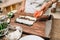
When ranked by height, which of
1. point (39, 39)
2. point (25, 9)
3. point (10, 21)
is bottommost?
point (39, 39)

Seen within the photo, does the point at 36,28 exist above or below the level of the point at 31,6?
below

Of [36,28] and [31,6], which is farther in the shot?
[31,6]

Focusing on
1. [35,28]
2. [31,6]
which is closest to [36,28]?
[35,28]

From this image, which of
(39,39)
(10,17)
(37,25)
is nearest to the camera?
(39,39)

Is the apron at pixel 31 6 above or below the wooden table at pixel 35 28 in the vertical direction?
above

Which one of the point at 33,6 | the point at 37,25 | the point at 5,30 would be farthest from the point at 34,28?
the point at 33,6

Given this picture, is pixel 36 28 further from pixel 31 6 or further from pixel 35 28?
pixel 31 6

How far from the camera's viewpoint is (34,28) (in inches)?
42.9

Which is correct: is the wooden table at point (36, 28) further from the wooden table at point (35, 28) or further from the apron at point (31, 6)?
the apron at point (31, 6)

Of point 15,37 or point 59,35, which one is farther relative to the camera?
point 59,35

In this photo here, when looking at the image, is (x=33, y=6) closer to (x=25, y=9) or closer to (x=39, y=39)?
(x=25, y=9)

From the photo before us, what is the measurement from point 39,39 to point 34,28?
0.71 feet

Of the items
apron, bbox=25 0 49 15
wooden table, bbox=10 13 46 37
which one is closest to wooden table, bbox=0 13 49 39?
wooden table, bbox=10 13 46 37

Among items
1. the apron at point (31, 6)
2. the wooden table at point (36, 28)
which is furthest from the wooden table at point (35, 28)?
the apron at point (31, 6)
